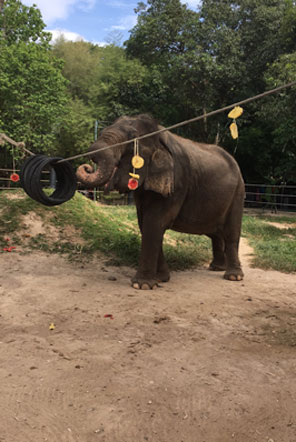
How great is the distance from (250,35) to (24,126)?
12782 millimetres

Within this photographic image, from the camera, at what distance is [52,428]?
251cm

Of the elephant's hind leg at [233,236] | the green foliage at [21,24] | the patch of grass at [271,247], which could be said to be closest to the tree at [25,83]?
the green foliage at [21,24]

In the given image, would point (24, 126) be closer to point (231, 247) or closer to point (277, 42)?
point (277, 42)

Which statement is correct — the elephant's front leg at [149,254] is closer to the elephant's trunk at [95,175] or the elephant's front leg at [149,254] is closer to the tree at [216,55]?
the elephant's trunk at [95,175]

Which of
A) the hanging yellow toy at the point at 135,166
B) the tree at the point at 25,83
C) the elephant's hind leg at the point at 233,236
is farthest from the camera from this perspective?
the tree at the point at 25,83

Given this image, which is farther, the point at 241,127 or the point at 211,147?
the point at 241,127

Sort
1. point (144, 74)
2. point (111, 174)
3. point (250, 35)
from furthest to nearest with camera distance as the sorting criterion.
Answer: point (144, 74)
point (250, 35)
point (111, 174)

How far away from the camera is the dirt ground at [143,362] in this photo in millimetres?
2562

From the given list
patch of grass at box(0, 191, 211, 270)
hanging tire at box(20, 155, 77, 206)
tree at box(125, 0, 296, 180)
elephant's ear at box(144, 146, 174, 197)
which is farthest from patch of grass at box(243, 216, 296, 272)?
tree at box(125, 0, 296, 180)

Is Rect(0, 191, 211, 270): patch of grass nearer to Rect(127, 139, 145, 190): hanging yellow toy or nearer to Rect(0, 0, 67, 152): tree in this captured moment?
Rect(127, 139, 145, 190): hanging yellow toy

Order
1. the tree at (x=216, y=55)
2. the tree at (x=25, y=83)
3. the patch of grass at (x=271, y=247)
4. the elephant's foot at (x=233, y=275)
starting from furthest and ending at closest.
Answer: the tree at (x=216, y=55) < the tree at (x=25, y=83) < the patch of grass at (x=271, y=247) < the elephant's foot at (x=233, y=275)

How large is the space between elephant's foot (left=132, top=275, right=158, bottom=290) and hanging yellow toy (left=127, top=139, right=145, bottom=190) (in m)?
1.38

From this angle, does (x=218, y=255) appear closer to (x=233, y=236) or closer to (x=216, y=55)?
(x=233, y=236)

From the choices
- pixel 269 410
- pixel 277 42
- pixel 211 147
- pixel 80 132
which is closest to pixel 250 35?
pixel 277 42
